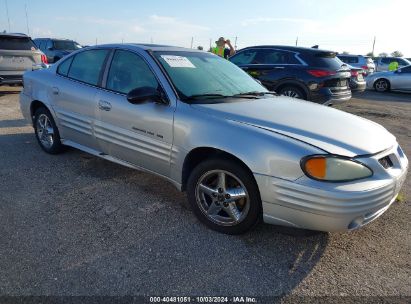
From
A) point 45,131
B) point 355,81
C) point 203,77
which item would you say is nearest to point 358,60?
point 355,81

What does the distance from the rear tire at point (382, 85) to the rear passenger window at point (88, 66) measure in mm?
14930

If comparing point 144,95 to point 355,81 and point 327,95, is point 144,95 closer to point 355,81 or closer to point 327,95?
point 327,95

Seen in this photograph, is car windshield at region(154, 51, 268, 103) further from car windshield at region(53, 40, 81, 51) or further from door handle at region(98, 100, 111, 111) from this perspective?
car windshield at region(53, 40, 81, 51)

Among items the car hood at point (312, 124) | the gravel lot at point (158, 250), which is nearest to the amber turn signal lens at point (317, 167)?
the car hood at point (312, 124)

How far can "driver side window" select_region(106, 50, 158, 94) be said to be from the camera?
11.8ft

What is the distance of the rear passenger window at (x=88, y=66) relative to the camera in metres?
4.10

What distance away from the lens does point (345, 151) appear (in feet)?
8.66

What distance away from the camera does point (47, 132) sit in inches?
192

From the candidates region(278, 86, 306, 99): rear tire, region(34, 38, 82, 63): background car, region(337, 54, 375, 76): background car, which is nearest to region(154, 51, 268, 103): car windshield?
region(278, 86, 306, 99): rear tire

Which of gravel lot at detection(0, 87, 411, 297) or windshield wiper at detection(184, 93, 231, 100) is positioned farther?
windshield wiper at detection(184, 93, 231, 100)

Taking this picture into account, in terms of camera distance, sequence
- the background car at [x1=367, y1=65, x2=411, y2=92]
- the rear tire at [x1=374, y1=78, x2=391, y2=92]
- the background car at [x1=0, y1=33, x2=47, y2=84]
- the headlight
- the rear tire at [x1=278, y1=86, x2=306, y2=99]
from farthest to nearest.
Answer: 1. the rear tire at [x1=374, y1=78, x2=391, y2=92]
2. the background car at [x1=367, y1=65, x2=411, y2=92]
3. the background car at [x1=0, y1=33, x2=47, y2=84]
4. the rear tire at [x1=278, y1=86, x2=306, y2=99]
5. the headlight

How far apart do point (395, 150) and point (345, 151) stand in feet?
2.60

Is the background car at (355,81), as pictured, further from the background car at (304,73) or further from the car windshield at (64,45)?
the car windshield at (64,45)

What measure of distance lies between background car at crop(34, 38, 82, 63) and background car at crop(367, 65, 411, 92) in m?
13.7
